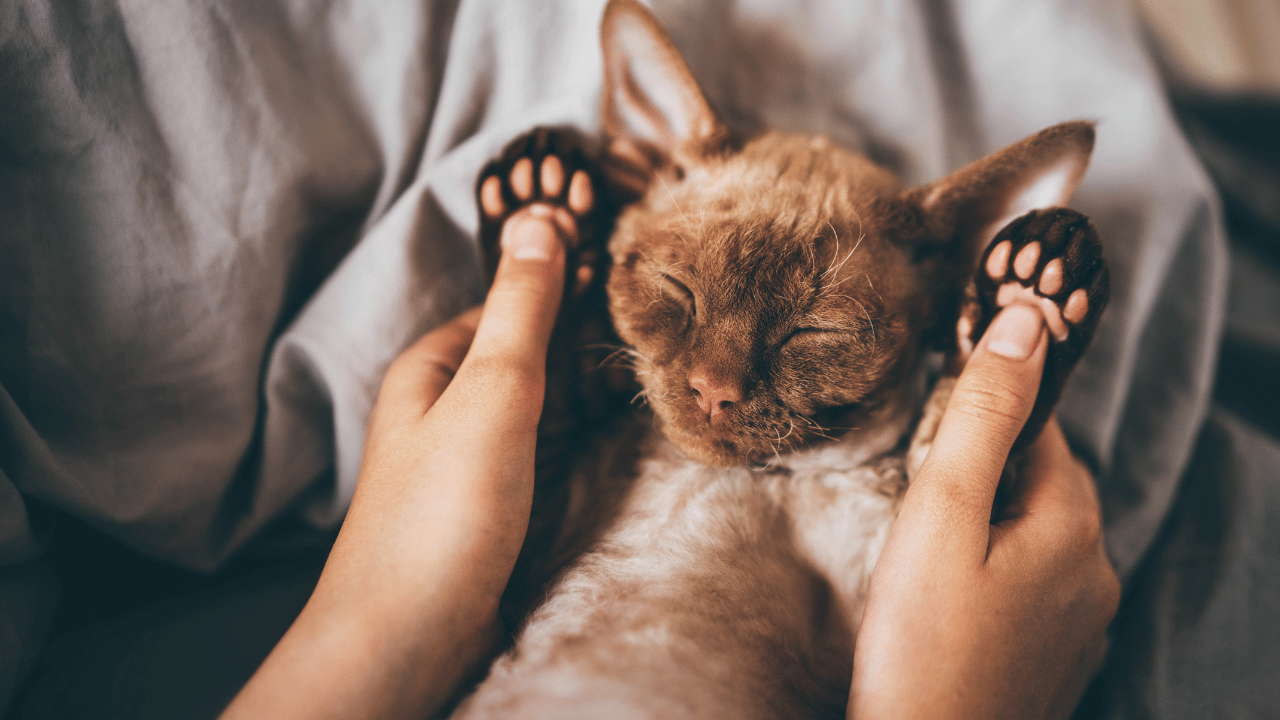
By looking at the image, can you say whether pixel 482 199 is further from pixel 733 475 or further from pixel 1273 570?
pixel 1273 570

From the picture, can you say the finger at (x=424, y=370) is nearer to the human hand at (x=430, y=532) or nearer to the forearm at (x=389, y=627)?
the human hand at (x=430, y=532)

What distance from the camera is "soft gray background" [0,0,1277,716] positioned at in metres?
1.08

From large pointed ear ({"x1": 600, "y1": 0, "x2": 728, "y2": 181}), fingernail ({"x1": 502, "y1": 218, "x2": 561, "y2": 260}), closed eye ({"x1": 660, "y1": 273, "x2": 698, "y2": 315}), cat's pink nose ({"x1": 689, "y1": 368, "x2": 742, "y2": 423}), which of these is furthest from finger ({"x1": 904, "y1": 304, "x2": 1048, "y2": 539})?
fingernail ({"x1": 502, "y1": 218, "x2": 561, "y2": 260})

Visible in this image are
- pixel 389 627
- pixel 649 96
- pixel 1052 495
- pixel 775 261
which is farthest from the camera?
pixel 649 96

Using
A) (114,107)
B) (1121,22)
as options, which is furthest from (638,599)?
(1121,22)

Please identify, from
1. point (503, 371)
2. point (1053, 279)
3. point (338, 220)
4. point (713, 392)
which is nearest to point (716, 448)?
point (713, 392)

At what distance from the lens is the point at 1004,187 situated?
1.08 meters

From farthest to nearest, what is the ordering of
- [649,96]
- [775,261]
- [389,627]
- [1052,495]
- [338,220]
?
1. [338,220]
2. [649,96]
3. [1052,495]
4. [775,261]
5. [389,627]

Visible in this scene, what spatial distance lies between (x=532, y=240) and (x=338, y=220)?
0.49m

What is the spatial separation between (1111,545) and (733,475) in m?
0.84

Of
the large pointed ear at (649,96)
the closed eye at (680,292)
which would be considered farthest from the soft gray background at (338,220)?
the closed eye at (680,292)

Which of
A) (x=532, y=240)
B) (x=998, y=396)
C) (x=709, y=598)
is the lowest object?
(x=709, y=598)

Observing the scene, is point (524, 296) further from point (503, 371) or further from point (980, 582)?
point (980, 582)

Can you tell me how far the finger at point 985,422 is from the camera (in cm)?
98
